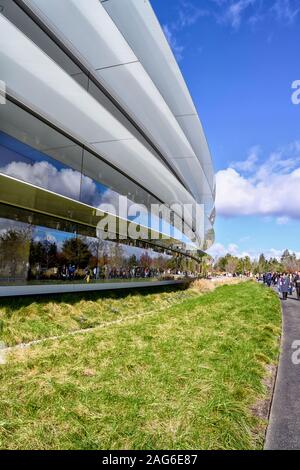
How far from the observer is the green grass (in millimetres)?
3256

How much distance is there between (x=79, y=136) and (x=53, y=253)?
439cm

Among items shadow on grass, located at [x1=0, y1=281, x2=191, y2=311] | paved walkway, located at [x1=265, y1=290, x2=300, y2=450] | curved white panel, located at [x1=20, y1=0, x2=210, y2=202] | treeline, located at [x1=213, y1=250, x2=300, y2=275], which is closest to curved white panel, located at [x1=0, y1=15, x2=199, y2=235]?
curved white panel, located at [x1=20, y1=0, x2=210, y2=202]

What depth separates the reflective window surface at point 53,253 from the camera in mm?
10453

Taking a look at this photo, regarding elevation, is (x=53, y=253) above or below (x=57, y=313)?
above

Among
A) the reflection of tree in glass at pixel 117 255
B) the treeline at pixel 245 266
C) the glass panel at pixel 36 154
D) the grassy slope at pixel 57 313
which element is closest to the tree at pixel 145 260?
the reflection of tree in glass at pixel 117 255

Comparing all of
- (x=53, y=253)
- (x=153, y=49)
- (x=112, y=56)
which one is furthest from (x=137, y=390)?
(x=153, y=49)

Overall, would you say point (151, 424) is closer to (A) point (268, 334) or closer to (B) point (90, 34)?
(A) point (268, 334)

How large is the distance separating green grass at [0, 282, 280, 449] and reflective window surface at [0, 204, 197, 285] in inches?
114

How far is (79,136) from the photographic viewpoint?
12320 millimetres

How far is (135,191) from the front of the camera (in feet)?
61.3

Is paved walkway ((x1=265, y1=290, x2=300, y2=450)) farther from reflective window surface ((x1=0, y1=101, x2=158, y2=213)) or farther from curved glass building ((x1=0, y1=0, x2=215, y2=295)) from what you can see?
reflective window surface ((x1=0, y1=101, x2=158, y2=213))

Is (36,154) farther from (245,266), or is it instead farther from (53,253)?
(245,266)

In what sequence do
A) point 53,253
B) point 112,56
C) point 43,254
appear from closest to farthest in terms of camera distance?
point 43,254 < point 112,56 < point 53,253

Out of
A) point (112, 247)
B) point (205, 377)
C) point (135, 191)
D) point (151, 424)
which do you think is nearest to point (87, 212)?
point (112, 247)
